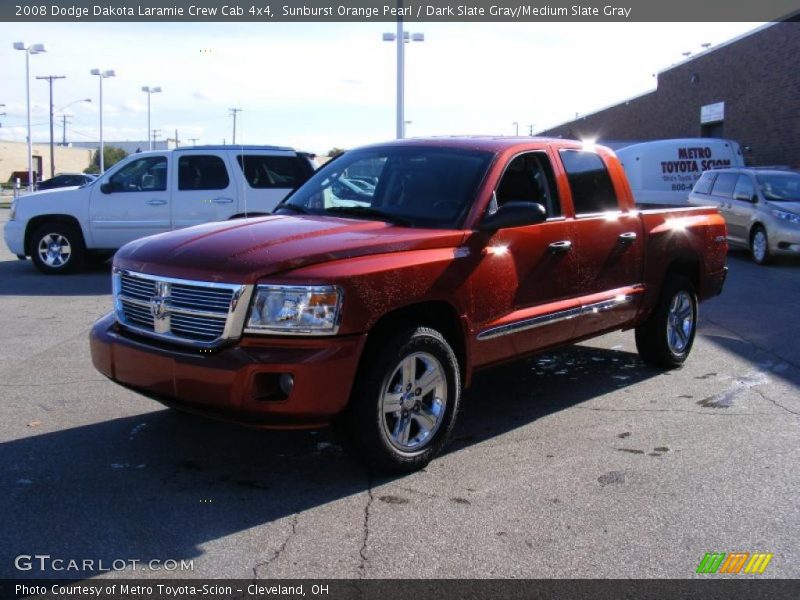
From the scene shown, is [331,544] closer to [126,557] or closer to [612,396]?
[126,557]

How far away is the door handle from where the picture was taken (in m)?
5.59

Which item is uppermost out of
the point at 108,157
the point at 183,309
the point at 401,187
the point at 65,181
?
the point at 108,157

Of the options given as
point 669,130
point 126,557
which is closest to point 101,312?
point 126,557

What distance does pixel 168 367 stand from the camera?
4289 mm

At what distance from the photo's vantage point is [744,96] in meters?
30.2

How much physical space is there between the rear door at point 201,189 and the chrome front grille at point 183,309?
8.32 metres

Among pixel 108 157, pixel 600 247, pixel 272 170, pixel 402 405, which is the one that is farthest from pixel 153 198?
pixel 108 157

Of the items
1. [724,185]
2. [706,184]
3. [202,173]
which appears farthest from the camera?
[706,184]

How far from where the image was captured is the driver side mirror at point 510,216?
16.5 ft

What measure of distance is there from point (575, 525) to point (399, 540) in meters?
0.89

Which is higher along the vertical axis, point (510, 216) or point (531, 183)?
point (531, 183)

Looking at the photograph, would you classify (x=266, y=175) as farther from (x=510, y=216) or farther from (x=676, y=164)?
(x=676, y=164)

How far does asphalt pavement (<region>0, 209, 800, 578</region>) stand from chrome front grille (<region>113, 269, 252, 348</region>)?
2.68ft

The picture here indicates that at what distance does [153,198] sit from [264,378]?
9641mm
